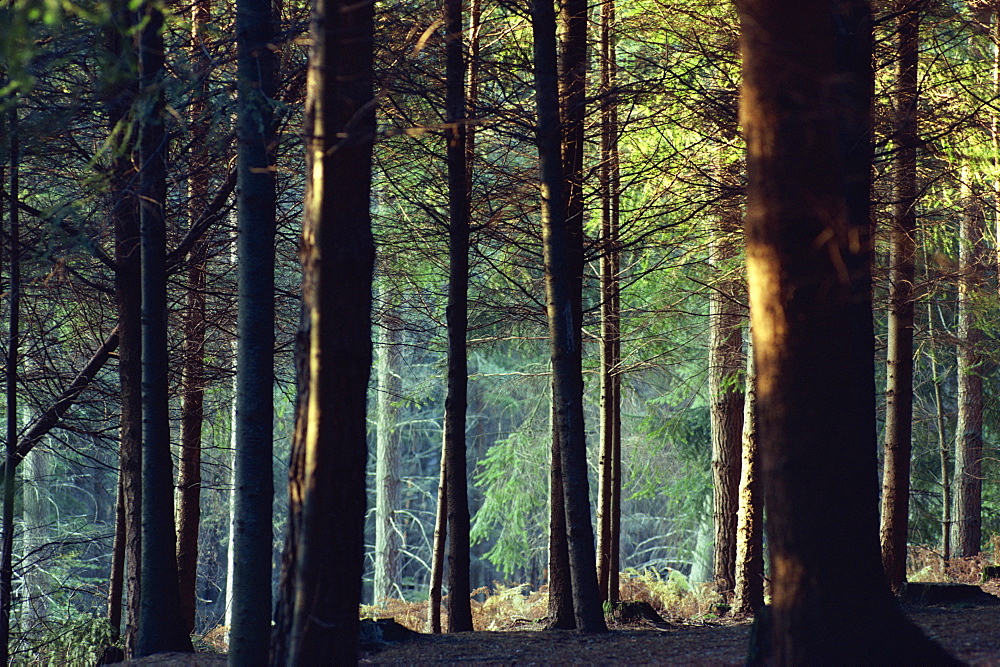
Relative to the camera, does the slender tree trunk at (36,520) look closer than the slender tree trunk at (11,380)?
No

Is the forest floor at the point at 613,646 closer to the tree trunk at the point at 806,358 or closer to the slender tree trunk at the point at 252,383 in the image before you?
the slender tree trunk at the point at 252,383

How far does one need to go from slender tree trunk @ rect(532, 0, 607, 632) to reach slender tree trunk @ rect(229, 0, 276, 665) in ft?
9.39

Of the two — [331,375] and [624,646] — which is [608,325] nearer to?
[624,646]

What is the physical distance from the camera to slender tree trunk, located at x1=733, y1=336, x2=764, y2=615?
37.7 ft

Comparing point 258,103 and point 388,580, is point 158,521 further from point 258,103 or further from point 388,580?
point 388,580

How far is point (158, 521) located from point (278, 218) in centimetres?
346

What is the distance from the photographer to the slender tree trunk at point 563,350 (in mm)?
8445

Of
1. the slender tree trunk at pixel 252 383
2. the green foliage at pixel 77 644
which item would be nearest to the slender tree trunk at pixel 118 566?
the green foliage at pixel 77 644

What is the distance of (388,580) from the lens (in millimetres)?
24250

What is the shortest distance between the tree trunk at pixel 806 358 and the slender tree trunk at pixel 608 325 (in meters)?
4.73

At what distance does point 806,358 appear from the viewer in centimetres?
468

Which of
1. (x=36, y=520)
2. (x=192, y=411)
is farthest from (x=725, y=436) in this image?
(x=36, y=520)

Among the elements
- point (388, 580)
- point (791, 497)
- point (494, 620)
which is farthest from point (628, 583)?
point (791, 497)

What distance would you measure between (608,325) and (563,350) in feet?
11.2
